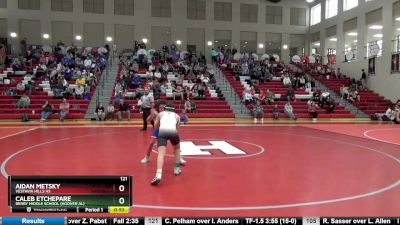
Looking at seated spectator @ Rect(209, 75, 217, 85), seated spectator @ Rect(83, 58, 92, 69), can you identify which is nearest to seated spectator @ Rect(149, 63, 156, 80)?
seated spectator @ Rect(209, 75, 217, 85)

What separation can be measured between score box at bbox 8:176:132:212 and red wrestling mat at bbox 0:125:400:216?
1.78 metres

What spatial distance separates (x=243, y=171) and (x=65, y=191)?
472 centimetres

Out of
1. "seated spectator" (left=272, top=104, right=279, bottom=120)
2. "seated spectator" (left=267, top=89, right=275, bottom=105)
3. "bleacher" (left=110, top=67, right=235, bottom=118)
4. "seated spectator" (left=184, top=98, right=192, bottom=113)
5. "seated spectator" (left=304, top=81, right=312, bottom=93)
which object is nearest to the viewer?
"seated spectator" (left=184, top=98, right=192, bottom=113)

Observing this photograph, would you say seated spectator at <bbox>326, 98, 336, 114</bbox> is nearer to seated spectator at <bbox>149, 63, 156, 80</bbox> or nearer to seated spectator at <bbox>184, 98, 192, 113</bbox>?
seated spectator at <bbox>184, 98, 192, 113</bbox>

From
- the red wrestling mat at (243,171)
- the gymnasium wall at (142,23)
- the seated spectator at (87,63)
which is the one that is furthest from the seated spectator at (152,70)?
the red wrestling mat at (243,171)

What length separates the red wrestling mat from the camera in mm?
5039

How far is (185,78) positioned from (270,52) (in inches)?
530

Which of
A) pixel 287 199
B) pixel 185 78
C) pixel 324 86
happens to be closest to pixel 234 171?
pixel 287 199

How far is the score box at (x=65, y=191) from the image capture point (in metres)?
2.89

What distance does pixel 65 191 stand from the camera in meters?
2.92

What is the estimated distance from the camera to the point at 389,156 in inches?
364

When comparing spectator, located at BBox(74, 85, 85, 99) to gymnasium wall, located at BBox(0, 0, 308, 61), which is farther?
gymnasium wall, located at BBox(0, 0, 308, 61)

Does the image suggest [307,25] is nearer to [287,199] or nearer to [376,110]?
[376,110]

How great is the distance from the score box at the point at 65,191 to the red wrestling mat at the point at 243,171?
1780 mm
